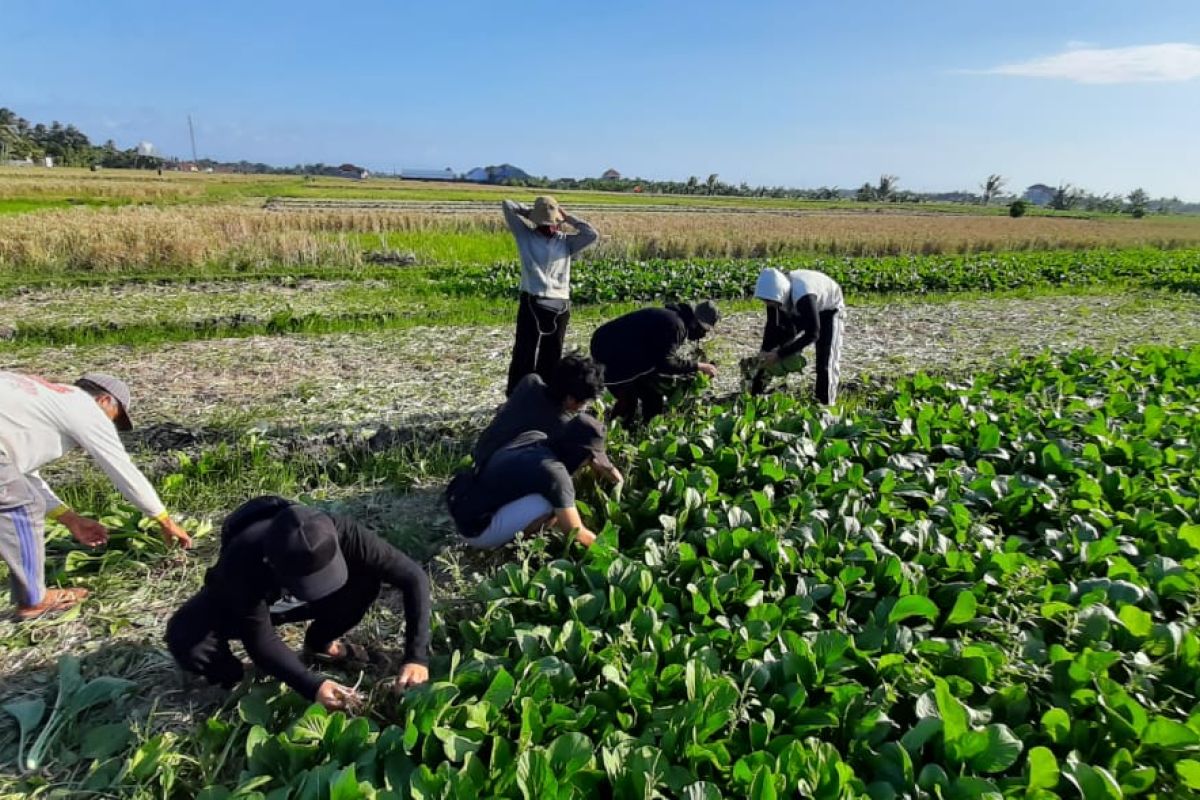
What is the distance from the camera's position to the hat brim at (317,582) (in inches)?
90.4

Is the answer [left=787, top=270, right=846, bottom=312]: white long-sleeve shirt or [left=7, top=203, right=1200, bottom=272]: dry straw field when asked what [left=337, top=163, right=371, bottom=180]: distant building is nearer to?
[left=7, top=203, right=1200, bottom=272]: dry straw field

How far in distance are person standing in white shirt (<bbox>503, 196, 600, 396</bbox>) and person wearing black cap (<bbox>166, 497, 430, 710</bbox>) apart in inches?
126

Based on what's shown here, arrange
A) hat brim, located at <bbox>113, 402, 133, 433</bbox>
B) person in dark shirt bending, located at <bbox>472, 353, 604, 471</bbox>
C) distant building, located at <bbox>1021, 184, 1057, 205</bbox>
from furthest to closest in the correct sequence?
distant building, located at <bbox>1021, 184, 1057, 205</bbox> < person in dark shirt bending, located at <bbox>472, 353, 604, 471</bbox> < hat brim, located at <bbox>113, 402, 133, 433</bbox>

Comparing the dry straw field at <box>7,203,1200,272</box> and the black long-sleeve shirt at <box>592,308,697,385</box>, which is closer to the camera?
the black long-sleeve shirt at <box>592,308,697,385</box>

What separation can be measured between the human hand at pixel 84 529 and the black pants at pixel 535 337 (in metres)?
3.04

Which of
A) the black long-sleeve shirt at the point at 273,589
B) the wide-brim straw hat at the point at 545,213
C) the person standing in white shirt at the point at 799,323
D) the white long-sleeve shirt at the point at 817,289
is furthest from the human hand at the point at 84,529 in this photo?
the white long-sleeve shirt at the point at 817,289

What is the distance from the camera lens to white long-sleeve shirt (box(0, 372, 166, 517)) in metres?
2.98

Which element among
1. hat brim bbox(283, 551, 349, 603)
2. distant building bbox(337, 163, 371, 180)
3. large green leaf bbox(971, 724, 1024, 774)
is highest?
distant building bbox(337, 163, 371, 180)

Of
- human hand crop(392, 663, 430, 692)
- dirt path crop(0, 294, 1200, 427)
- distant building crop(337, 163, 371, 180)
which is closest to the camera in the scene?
human hand crop(392, 663, 430, 692)

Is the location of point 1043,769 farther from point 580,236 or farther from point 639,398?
point 580,236

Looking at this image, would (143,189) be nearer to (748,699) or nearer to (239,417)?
(239,417)

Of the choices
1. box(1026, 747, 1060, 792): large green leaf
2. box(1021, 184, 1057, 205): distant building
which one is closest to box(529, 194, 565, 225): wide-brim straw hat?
box(1026, 747, 1060, 792): large green leaf

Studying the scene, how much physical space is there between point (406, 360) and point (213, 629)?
562 centimetres

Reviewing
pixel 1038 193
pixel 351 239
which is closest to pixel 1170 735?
pixel 351 239
